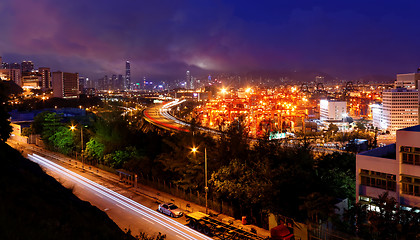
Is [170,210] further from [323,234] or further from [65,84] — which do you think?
[65,84]

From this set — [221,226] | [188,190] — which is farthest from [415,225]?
[188,190]

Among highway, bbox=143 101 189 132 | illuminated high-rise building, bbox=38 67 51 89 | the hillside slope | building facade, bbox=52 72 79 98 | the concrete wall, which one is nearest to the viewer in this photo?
the hillside slope

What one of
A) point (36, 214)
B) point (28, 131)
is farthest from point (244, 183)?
point (28, 131)

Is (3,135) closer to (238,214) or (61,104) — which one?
(238,214)

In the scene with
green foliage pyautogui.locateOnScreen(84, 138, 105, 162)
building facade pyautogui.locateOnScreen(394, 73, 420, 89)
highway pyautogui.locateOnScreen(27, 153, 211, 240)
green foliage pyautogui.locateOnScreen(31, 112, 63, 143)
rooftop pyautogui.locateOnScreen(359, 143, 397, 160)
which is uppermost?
building facade pyautogui.locateOnScreen(394, 73, 420, 89)

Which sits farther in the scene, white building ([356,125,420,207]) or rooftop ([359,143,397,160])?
rooftop ([359,143,397,160])

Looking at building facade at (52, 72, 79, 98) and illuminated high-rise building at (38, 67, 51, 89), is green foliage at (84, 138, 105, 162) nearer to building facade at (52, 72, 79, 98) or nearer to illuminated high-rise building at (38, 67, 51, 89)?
building facade at (52, 72, 79, 98)

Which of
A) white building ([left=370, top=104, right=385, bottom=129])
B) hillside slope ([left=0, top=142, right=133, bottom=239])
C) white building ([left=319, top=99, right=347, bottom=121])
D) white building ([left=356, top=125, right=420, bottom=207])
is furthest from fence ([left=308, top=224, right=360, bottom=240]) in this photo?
white building ([left=319, top=99, right=347, bottom=121])
